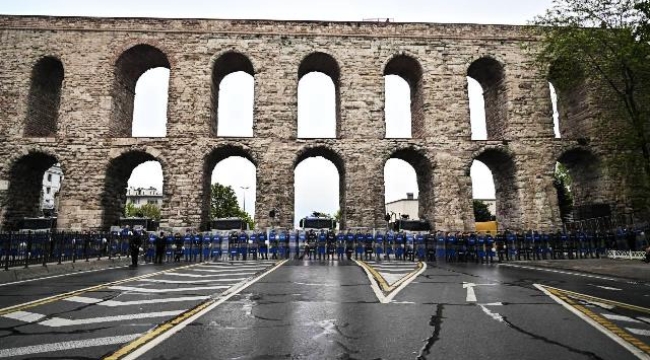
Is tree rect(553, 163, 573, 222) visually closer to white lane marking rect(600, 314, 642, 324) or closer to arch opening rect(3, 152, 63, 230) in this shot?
white lane marking rect(600, 314, 642, 324)

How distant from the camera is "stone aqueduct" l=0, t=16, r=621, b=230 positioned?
22.1 m

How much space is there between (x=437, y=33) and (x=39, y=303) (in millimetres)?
23830

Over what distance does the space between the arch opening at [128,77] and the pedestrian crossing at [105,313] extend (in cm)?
1769

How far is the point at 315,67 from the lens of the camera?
2600 cm

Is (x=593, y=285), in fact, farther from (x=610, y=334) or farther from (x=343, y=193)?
(x=343, y=193)

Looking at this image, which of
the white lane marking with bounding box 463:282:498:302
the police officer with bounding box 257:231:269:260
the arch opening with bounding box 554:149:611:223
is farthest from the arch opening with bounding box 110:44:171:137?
the arch opening with bounding box 554:149:611:223

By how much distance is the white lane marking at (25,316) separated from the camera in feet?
17.5

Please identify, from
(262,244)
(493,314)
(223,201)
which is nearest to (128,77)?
(262,244)

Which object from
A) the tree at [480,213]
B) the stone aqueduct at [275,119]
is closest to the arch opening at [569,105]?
the stone aqueduct at [275,119]

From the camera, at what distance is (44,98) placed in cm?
2428

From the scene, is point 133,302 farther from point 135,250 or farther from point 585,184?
point 585,184

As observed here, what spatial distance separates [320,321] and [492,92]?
965 inches

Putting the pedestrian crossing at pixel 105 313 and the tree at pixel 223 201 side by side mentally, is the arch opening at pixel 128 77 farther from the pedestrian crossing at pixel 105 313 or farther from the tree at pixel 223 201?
the tree at pixel 223 201

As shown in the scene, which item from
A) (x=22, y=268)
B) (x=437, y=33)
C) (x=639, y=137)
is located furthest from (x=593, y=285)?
(x=437, y=33)
